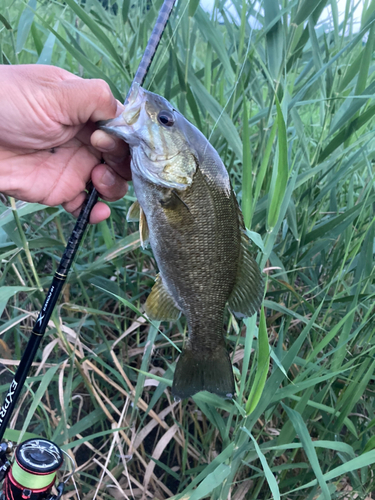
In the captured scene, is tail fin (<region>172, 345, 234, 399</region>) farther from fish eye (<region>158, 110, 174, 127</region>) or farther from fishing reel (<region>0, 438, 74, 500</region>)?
fish eye (<region>158, 110, 174, 127</region>)

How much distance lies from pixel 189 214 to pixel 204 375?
403 millimetres

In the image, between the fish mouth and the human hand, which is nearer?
the fish mouth

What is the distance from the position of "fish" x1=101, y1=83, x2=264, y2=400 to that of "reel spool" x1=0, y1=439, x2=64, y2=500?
306mm

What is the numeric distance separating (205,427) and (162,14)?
1.29m

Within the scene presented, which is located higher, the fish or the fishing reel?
the fish

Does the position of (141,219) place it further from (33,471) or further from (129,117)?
(33,471)

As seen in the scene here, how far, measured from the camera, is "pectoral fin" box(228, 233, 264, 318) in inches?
35.1

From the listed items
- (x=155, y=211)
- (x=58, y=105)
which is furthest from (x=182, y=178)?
(x=58, y=105)

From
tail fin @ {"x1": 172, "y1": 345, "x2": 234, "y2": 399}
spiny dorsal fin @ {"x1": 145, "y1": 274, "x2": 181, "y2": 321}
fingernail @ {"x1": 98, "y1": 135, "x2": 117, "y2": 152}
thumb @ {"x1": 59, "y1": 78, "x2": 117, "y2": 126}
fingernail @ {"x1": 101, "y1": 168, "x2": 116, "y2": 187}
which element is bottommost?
tail fin @ {"x1": 172, "y1": 345, "x2": 234, "y2": 399}

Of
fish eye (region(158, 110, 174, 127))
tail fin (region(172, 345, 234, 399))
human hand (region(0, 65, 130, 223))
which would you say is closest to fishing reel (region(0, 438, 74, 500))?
tail fin (region(172, 345, 234, 399))

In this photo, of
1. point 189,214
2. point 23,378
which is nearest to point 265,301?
point 189,214

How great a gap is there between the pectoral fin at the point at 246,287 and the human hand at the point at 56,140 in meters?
0.44

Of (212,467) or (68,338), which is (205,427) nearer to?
(212,467)

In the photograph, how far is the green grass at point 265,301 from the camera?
94 cm
